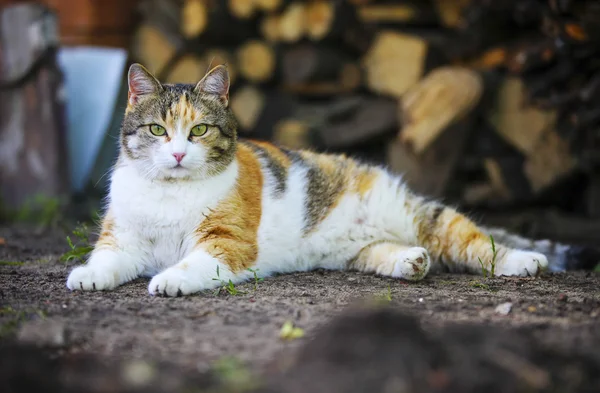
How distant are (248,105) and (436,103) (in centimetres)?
162

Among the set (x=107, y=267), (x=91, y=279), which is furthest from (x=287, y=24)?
(x=91, y=279)

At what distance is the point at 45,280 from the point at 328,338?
1.80 meters

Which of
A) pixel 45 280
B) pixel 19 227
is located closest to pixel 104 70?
pixel 19 227

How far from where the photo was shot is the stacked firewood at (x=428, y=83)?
464cm

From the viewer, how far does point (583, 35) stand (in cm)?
436

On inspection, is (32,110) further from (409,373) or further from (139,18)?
(409,373)

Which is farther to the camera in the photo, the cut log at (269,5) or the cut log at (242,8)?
the cut log at (242,8)

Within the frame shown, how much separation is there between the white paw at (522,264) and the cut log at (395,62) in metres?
2.01

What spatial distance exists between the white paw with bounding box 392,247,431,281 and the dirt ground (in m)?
0.20

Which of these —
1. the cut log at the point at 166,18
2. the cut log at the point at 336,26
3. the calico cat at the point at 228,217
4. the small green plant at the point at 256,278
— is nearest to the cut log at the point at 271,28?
the cut log at the point at 336,26

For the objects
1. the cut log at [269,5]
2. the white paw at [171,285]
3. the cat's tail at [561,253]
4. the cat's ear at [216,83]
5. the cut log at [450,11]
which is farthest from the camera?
the cut log at [269,5]

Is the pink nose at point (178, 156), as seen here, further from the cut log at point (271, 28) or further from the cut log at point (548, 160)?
the cut log at point (548, 160)

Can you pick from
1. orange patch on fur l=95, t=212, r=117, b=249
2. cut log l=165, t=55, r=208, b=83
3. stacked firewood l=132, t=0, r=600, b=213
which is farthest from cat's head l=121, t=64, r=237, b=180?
cut log l=165, t=55, r=208, b=83

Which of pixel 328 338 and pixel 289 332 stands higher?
pixel 328 338
